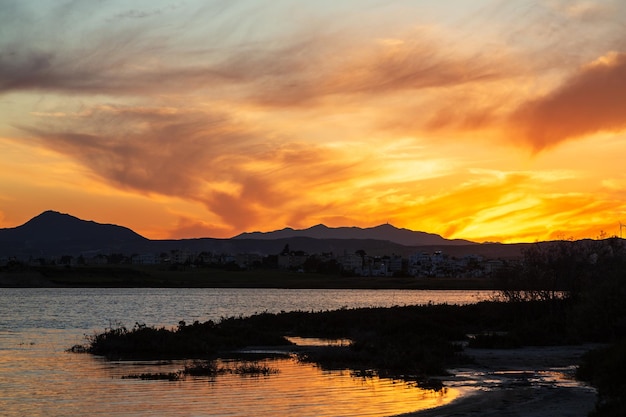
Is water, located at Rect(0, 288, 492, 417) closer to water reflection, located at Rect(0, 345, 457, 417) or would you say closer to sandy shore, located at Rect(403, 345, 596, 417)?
water reflection, located at Rect(0, 345, 457, 417)

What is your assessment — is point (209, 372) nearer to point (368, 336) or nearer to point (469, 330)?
point (368, 336)

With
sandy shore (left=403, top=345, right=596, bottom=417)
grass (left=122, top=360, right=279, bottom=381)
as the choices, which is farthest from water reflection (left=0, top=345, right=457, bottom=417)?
sandy shore (left=403, top=345, right=596, bottom=417)

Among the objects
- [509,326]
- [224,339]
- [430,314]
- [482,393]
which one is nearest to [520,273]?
[509,326]

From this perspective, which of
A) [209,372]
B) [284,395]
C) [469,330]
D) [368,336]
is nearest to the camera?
[284,395]

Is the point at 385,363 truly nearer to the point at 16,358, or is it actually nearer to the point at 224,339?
the point at 224,339

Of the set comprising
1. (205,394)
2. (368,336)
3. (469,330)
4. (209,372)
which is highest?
(469,330)

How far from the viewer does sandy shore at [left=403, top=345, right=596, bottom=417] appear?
72.9 feet

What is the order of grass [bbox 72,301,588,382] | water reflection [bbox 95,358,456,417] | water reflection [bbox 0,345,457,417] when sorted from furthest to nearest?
grass [bbox 72,301,588,382], water reflection [bbox 0,345,457,417], water reflection [bbox 95,358,456,417]

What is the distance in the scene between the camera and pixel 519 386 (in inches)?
1080

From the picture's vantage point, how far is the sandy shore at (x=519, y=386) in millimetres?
22234

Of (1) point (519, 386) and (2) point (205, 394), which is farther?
(1) point (519, 386)

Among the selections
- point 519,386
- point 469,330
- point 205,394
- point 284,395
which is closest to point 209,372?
point 205,394

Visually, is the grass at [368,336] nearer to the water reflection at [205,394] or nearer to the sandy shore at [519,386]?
the sandy shore at [519,386]

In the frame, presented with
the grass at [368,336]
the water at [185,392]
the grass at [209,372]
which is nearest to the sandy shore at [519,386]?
the water at [185,392]
